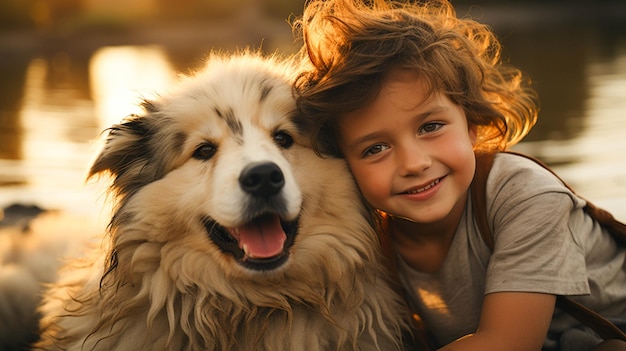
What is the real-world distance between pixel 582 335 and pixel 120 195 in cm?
206

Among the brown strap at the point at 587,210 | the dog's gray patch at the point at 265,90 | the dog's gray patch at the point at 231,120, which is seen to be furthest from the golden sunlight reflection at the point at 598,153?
the dog's gray patch at the point at 231,120

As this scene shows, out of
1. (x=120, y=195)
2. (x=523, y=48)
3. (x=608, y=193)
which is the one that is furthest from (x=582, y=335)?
(x=523, y=48)

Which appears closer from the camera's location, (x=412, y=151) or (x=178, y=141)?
(x=412, y=151)

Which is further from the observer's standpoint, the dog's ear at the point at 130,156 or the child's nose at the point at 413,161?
the dog's ear at the point at 130,156

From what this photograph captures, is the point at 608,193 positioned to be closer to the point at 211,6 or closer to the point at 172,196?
the point at 172,196

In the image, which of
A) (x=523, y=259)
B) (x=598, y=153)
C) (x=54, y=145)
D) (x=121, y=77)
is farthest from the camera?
(x=121, y=77)

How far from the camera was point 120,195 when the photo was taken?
3268mm

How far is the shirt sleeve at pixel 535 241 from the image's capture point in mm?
2951

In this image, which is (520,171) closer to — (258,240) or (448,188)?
(448,188)

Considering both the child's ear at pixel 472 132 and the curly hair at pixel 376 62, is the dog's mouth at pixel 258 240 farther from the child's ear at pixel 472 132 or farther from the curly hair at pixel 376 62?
the child's ear at pixel 472 132

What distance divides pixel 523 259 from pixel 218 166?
1.29 m

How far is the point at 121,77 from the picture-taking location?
1565 cm

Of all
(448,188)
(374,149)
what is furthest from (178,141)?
(448,188)

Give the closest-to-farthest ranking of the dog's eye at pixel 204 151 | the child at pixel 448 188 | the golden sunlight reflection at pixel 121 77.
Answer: the child at pixel 448 188 → the dog's eye at pixel 204 151 → the golden sunlight reflection at pixel 121 77
